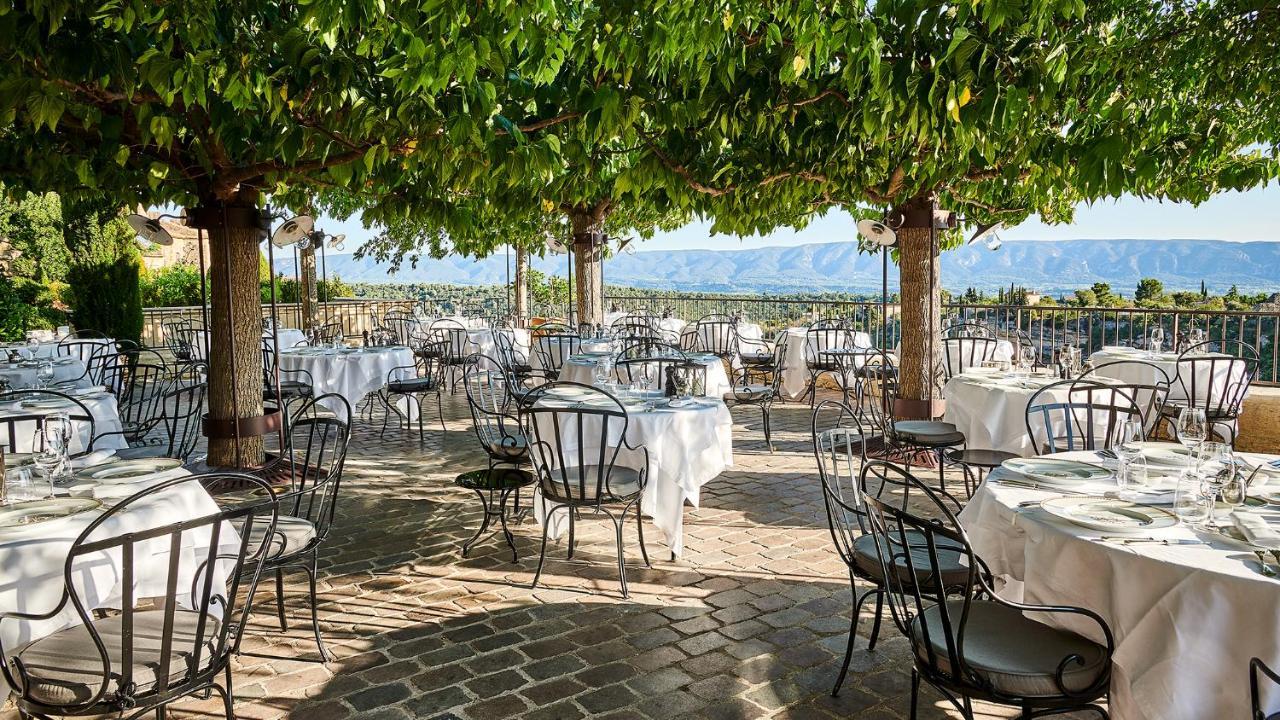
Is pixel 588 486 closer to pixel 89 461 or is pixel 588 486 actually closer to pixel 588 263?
pixel 89 461

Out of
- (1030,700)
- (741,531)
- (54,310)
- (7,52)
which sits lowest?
(741,531)

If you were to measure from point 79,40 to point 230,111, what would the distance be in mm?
1085

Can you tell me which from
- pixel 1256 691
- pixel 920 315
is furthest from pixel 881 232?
pixel 1256 691

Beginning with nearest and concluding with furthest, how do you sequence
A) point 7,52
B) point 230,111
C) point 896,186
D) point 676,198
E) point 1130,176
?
point 7,52
point 1130,176
point 230,111
point 676,198
point 896,186

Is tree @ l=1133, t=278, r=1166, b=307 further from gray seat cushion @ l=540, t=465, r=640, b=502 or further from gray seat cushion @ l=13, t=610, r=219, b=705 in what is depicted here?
gray seat cushion @ l=13, t=610, r=219, b=705

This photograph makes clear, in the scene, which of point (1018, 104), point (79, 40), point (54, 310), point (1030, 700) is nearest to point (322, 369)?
point (79, 40)

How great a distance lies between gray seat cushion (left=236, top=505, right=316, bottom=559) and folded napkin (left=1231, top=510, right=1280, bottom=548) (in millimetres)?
3239

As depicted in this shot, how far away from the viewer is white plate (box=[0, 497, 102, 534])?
272 centimetres

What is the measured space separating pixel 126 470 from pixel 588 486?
2.04m

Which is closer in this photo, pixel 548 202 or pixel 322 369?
pixel 548 202

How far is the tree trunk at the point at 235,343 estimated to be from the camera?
6.41 m

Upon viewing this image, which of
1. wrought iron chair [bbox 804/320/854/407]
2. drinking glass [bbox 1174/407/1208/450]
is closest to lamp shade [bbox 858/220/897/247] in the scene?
wrought iron chair [bbox 804/320/854/407]

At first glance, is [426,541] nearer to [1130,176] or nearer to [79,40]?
Answer: [79,40]

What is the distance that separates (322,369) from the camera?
8539 mm
